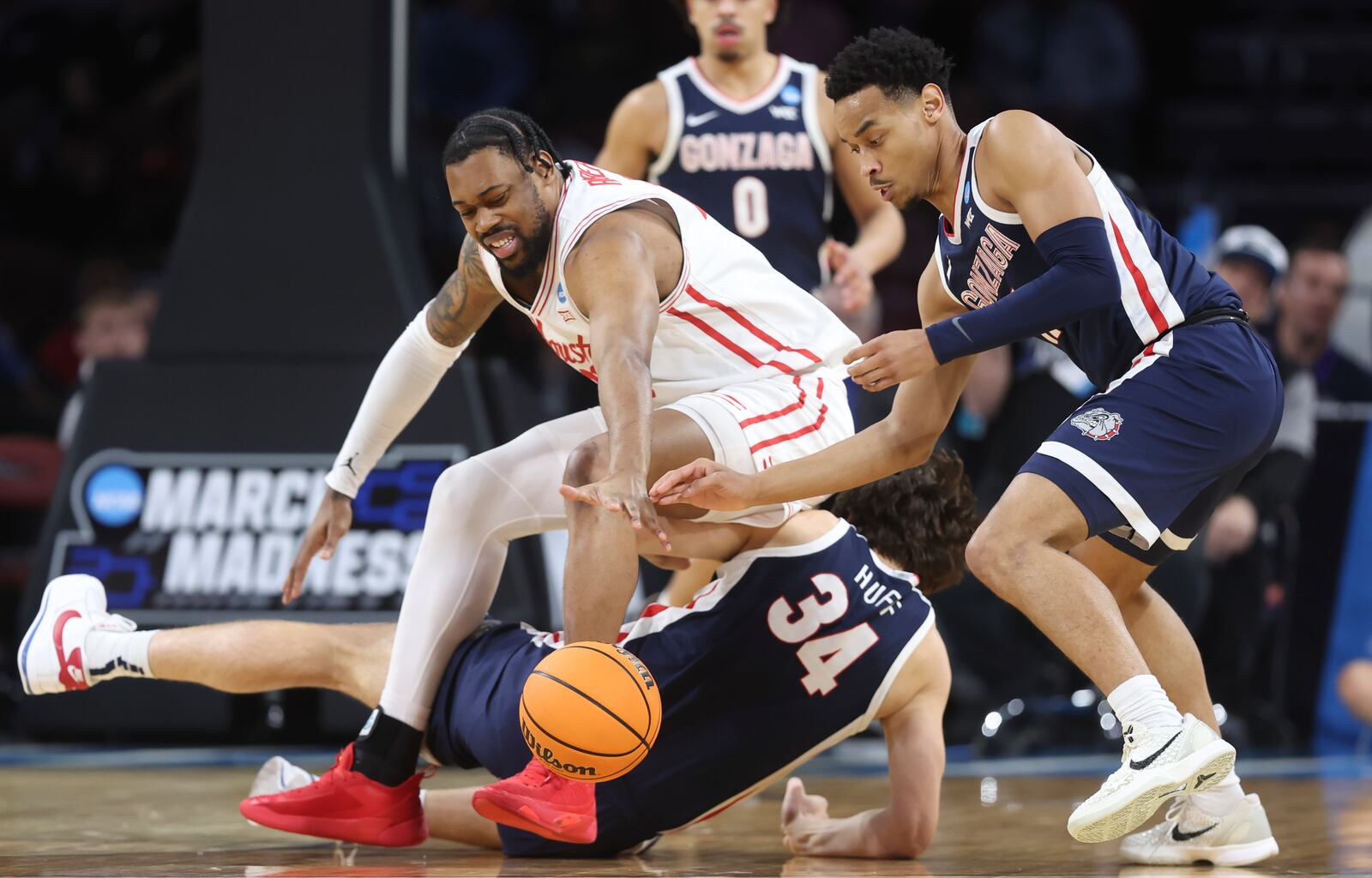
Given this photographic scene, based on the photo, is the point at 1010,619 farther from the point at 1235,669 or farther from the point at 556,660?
the point at 556,660

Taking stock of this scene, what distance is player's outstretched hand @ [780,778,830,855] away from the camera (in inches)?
156

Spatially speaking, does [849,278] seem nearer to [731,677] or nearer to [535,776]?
[731,677]

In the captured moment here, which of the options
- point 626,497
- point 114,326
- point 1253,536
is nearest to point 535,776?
point 626,497

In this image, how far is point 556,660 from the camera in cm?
345

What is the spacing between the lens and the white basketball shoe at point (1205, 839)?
3777 mm

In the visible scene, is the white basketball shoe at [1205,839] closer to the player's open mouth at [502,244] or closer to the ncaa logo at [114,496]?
the player's open mouth at [502,244]

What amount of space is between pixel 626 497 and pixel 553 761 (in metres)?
0.55

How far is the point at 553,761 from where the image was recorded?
343cm

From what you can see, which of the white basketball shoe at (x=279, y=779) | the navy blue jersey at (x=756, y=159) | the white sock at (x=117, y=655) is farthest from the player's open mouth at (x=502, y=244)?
the navy blue jersey at (x=756, y=159)

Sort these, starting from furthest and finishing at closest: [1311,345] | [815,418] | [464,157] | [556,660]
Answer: [1311,345] → [815,418] → [464,157] → [556,660]

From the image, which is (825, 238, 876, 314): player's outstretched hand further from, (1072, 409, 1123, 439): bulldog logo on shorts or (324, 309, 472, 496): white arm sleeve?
(1072, 409, 1123, 439): bulldog logo on shorts

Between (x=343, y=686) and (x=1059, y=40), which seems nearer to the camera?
(x=343, y=686)

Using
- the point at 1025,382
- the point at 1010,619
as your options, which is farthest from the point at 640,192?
the point at 1010,619

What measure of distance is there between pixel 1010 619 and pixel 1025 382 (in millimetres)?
997
